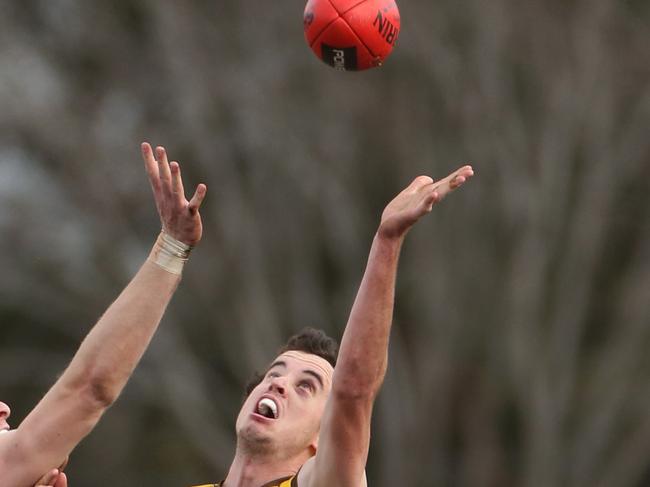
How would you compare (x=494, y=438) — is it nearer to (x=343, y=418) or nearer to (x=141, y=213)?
(x=141, y=213)

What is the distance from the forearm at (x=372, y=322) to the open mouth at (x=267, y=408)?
1268 mm

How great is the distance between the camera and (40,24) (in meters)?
23.2

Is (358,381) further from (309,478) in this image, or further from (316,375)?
Result: (316,375)

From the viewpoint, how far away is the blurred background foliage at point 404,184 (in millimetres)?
21016

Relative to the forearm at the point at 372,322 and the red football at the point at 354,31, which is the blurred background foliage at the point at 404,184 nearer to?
the red football at the point at 354,31

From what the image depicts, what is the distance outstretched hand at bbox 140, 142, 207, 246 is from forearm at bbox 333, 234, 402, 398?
2.60 ft

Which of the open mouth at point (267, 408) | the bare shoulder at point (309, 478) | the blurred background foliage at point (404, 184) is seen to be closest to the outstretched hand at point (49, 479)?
the bare shoulder at point (309, 478)


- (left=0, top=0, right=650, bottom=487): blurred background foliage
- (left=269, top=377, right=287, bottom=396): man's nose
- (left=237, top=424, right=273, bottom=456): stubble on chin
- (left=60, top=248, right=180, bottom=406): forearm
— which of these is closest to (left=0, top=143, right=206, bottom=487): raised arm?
(left=60, top=248, right=180, bottom=406): forearm

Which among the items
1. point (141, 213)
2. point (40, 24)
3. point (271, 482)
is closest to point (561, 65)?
point (141, 213)

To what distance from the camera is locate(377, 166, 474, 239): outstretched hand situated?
22.9 ft

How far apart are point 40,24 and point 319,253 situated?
4.88 m

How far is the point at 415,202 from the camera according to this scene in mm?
7070

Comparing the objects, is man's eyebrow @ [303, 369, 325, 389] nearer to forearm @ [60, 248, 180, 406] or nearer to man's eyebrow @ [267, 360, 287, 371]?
man's eyebrow @ [267, 360, 287, 371]

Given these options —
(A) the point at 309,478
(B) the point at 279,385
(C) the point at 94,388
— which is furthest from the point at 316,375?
(C) the point at 94,388
